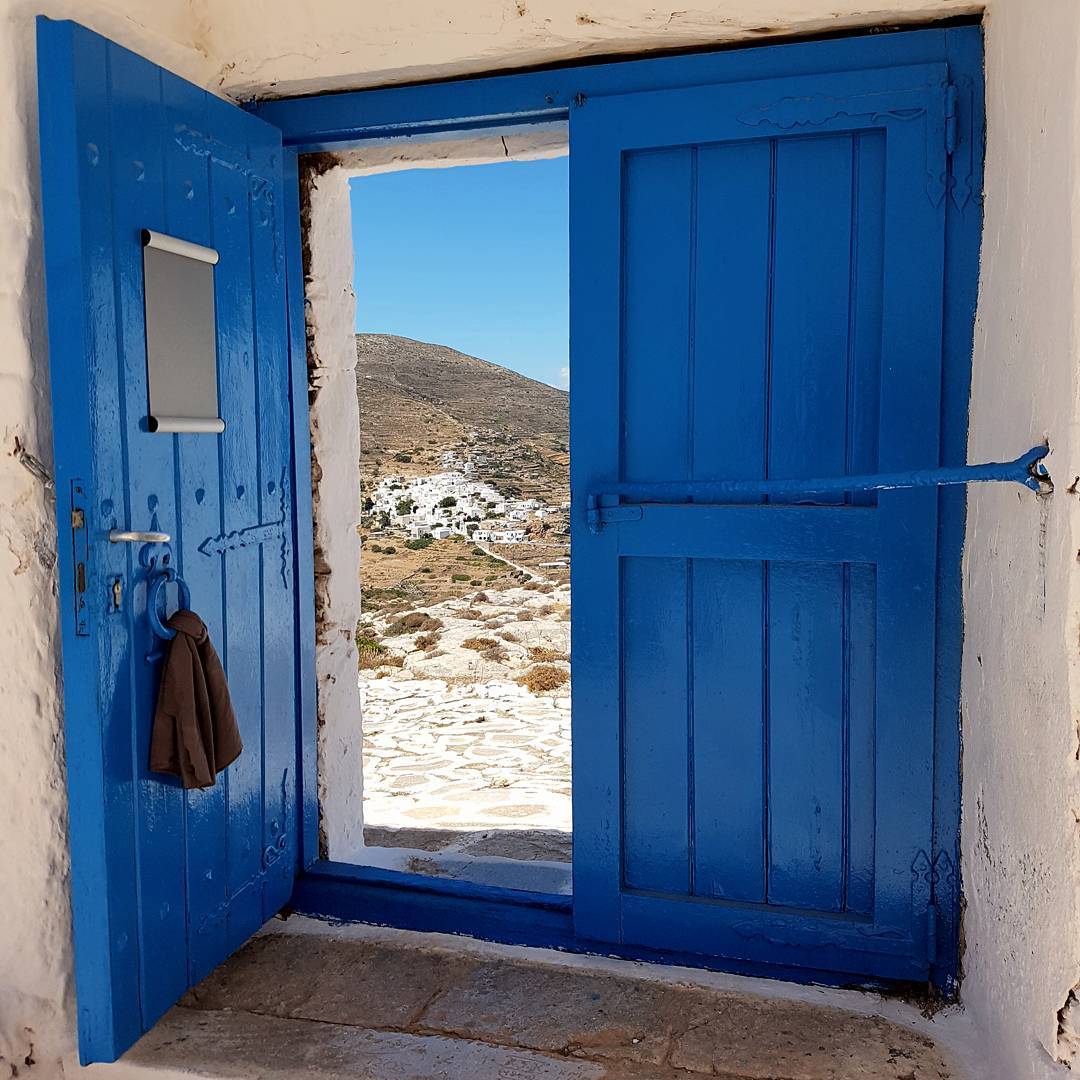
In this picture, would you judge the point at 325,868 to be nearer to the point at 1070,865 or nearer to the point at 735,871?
the point at 735,871

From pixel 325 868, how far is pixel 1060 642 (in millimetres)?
2231

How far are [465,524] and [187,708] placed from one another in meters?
19.3

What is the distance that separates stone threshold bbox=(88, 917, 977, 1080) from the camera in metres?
2.19

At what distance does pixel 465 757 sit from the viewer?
225 inches

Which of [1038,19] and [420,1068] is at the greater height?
[1038,19]

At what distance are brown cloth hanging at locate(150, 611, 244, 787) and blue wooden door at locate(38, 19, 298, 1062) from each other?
0.16ft

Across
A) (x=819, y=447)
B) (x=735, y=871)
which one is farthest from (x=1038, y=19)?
(x=735, y=871)

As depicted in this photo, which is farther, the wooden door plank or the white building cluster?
the white building cluster

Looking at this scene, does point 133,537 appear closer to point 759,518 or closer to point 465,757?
point 759,518

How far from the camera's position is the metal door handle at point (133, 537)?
2.09 meters

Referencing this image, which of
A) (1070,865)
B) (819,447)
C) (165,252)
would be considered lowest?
(1070,865)

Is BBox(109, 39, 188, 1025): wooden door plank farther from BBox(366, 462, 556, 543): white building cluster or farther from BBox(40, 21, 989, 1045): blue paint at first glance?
BBox(366, 462, 556, 543): white building cluster

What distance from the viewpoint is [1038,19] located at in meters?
1.86

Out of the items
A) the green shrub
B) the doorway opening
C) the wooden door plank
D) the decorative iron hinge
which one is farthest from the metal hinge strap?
the green shrub
